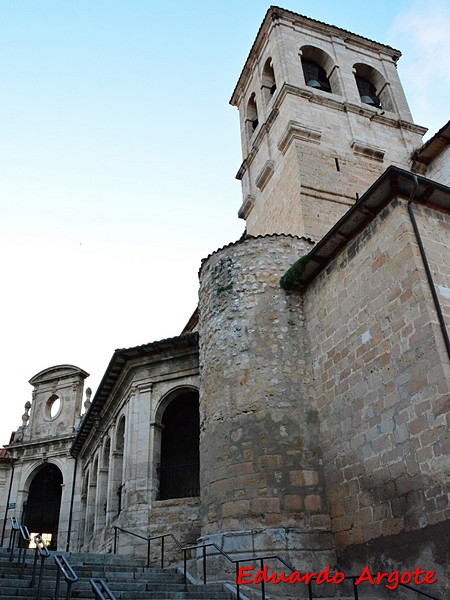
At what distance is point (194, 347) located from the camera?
1332 centimetres

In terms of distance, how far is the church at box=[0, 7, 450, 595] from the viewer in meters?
7.32

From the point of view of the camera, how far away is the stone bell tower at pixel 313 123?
576 inches

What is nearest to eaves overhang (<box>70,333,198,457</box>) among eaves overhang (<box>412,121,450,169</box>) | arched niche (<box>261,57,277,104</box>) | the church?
the church

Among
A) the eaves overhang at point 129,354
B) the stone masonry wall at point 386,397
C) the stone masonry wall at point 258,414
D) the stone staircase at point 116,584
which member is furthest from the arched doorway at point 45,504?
the stone masonry wall at point 386,397

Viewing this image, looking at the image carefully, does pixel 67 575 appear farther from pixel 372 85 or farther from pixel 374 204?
pixel 372 85

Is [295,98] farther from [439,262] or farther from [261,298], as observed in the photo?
[439,262]

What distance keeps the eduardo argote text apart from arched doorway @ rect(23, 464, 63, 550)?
16.6 meters

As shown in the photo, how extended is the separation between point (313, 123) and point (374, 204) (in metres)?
8.09

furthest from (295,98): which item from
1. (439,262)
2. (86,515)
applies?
(86,515)

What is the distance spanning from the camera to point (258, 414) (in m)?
9.41

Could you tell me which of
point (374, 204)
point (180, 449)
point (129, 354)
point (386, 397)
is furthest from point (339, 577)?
point (129, 354)

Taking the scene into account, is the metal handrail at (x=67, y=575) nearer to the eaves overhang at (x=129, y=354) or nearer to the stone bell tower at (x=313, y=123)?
the eaves overhang at (x=129, y=354)

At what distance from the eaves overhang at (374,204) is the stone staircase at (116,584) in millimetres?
5807

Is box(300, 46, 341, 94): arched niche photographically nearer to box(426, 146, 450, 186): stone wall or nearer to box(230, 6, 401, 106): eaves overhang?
box(230, 6, 401, 106): eaves overhang
